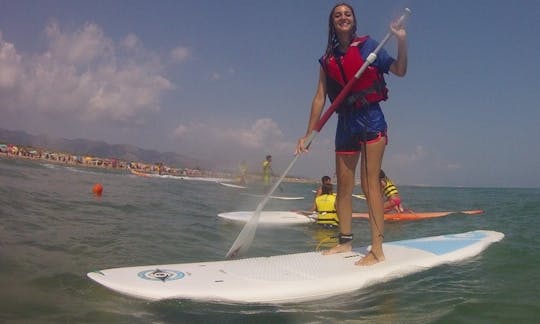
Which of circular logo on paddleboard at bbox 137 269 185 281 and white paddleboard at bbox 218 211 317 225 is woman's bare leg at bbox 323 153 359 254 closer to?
circular logo on paddleboard at bbox 137 269 185 281

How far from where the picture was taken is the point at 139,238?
5461 millimetres

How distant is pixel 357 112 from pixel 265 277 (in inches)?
71.2

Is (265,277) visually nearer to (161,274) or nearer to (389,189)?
(161,274)

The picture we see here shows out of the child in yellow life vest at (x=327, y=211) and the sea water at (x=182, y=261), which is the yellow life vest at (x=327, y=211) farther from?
the sea water at (x=182, y=261)

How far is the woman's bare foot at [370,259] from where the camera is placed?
3.93m

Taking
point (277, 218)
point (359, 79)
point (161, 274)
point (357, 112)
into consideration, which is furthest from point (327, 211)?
point (161, 274)

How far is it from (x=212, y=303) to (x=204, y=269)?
63 cm

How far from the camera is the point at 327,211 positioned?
317 inches

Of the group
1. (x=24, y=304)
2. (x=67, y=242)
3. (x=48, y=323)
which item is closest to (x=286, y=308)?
(x=48, y=323)

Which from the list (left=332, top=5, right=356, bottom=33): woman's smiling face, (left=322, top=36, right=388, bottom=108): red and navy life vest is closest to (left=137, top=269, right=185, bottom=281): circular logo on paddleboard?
(left=322, top=36, right=388, bottom=108): red and navy life vest

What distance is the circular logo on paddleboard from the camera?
3.03 meters

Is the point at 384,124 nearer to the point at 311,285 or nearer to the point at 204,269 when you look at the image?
the point at 311,285

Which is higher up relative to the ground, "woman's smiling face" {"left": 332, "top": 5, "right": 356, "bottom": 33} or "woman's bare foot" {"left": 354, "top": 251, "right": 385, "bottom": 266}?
"woman's smiling face" {"left": 332, "top": 5, "right": 356, "bottom": 33}

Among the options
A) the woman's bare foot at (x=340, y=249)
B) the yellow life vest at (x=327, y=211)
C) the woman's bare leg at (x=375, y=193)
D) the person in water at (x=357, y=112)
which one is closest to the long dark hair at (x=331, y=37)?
the person in water at (x=357, y=112)
